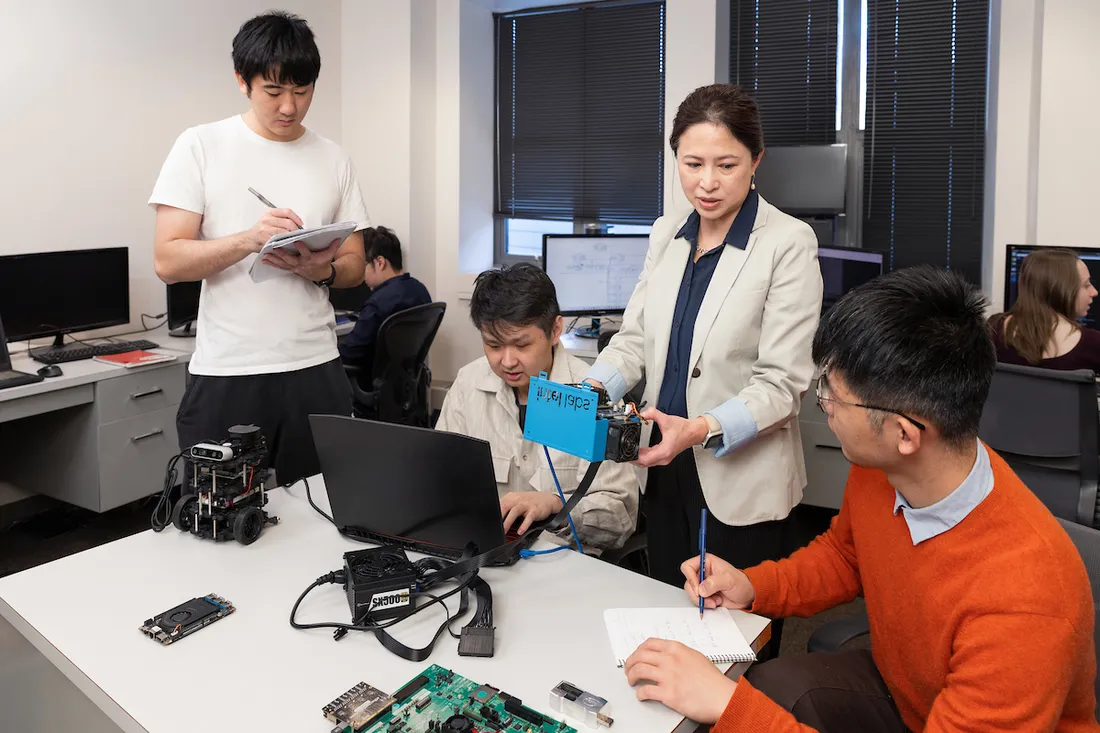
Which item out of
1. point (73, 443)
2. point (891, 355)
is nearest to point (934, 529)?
point (891, 355)

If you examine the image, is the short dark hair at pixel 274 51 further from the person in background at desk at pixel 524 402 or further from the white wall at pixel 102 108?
the white wall at pixel 102 108

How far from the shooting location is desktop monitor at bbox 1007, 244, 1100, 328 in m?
3.01

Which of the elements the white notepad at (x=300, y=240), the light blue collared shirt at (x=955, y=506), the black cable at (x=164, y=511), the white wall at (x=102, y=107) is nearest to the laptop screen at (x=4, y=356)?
the white wall at (x=102, y=107)

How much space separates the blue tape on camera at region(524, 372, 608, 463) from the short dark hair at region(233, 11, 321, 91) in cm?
98

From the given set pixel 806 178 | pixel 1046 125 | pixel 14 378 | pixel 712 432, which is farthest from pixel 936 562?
pixel 14 378

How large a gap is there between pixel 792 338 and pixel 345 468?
868 mm

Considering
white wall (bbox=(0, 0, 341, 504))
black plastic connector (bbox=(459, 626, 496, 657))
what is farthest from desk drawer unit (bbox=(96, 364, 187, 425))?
black plastic connector (bbox=(459, 626, 496, 657))

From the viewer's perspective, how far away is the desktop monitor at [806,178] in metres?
3.80

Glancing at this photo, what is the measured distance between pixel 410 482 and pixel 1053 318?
94.1 inches

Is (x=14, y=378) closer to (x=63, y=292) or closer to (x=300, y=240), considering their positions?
(x=63, y=292)

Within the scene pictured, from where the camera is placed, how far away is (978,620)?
3.41ft

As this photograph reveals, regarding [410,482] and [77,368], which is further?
[77,368]

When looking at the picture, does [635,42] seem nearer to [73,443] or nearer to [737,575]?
[73,443]

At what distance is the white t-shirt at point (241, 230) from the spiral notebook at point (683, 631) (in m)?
1.05
